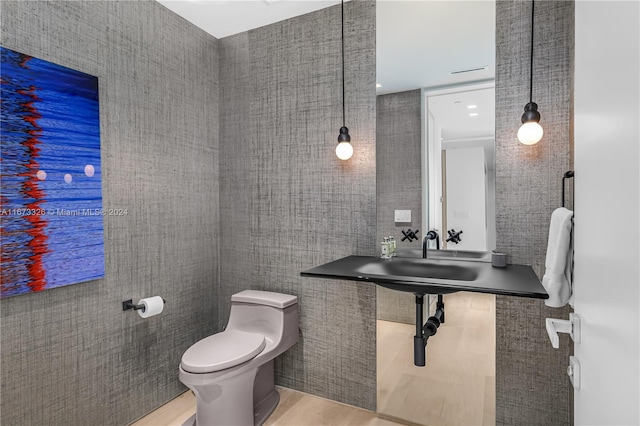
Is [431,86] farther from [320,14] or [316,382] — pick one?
[316,382]

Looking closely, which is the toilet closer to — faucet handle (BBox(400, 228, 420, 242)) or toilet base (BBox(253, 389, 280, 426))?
toilet base (BBox(253, 389, 280, 426))

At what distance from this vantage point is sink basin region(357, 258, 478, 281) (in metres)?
1.67

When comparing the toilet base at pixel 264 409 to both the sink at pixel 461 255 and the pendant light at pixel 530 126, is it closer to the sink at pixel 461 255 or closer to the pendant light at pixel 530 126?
the sink at pixel 461 255

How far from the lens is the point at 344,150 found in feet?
6.75

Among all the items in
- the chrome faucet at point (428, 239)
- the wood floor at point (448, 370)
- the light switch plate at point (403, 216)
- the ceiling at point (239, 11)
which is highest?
the ceiling at point (239, 11)

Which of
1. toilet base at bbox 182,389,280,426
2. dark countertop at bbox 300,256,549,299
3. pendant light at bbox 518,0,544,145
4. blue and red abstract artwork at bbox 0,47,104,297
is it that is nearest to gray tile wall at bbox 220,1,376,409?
toilet base at bbox 182,389,280,426

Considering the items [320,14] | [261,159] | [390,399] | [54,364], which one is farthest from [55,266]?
[320,14]

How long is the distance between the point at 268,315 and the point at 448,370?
3.61 ft

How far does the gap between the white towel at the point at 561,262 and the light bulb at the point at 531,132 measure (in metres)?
0.41

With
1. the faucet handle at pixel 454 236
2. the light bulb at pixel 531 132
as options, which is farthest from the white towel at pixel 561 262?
the faucet handle at pixel 454 236

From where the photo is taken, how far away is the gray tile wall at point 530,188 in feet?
5.47

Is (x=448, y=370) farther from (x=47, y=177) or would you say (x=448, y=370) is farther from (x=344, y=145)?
(x=47, y=177)

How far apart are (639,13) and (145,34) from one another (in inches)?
92.3

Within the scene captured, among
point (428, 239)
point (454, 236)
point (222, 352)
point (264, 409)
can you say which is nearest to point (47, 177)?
point (222, 352)
